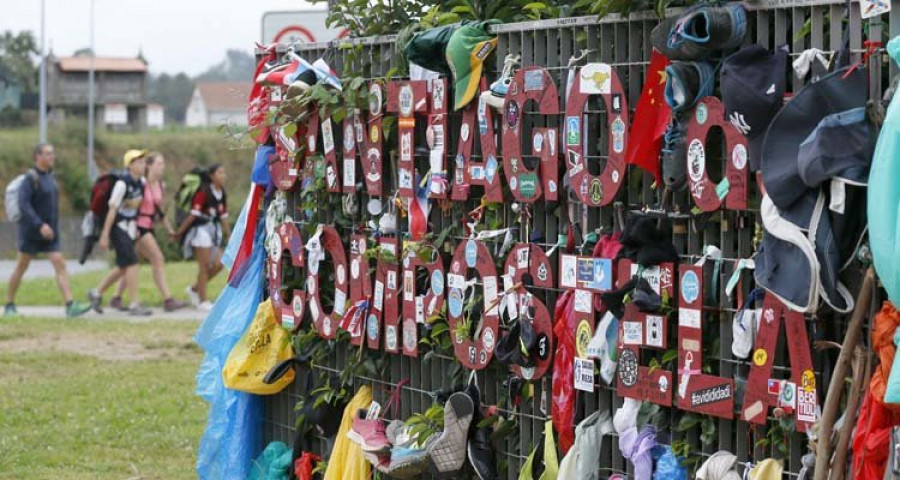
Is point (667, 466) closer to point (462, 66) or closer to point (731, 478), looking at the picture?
point (731, 478)

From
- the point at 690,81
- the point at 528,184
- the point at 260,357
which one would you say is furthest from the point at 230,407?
the point at 690,81

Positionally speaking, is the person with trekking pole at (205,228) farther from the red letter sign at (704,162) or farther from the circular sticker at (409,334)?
the red letter sign at (704,162)

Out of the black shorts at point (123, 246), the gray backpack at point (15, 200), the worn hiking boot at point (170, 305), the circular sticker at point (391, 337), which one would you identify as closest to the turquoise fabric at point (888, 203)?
the circular sticker at point (391, 337)

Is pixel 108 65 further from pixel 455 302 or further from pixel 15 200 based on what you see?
pixel 455 302

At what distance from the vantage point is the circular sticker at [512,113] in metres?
5.88

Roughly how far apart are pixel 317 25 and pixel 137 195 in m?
6.00

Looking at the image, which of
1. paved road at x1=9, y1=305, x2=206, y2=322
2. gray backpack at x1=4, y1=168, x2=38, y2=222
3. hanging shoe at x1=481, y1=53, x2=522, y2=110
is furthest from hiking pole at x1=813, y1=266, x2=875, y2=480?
gray backpack at x1=4, y1=168, x2=38, y2=222

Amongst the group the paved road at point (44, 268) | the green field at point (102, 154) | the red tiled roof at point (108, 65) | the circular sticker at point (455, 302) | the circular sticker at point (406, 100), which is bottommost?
the paved road at point (44, 268)

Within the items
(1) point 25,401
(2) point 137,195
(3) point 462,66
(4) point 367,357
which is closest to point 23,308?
(2) point 137,195

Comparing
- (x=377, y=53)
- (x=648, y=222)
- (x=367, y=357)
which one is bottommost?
(x=367, y=357)

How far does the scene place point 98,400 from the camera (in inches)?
456

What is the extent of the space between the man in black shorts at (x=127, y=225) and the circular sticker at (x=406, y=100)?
10714 millimetres

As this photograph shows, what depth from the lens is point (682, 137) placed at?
16.6 feet

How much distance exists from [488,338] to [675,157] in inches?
52.8
